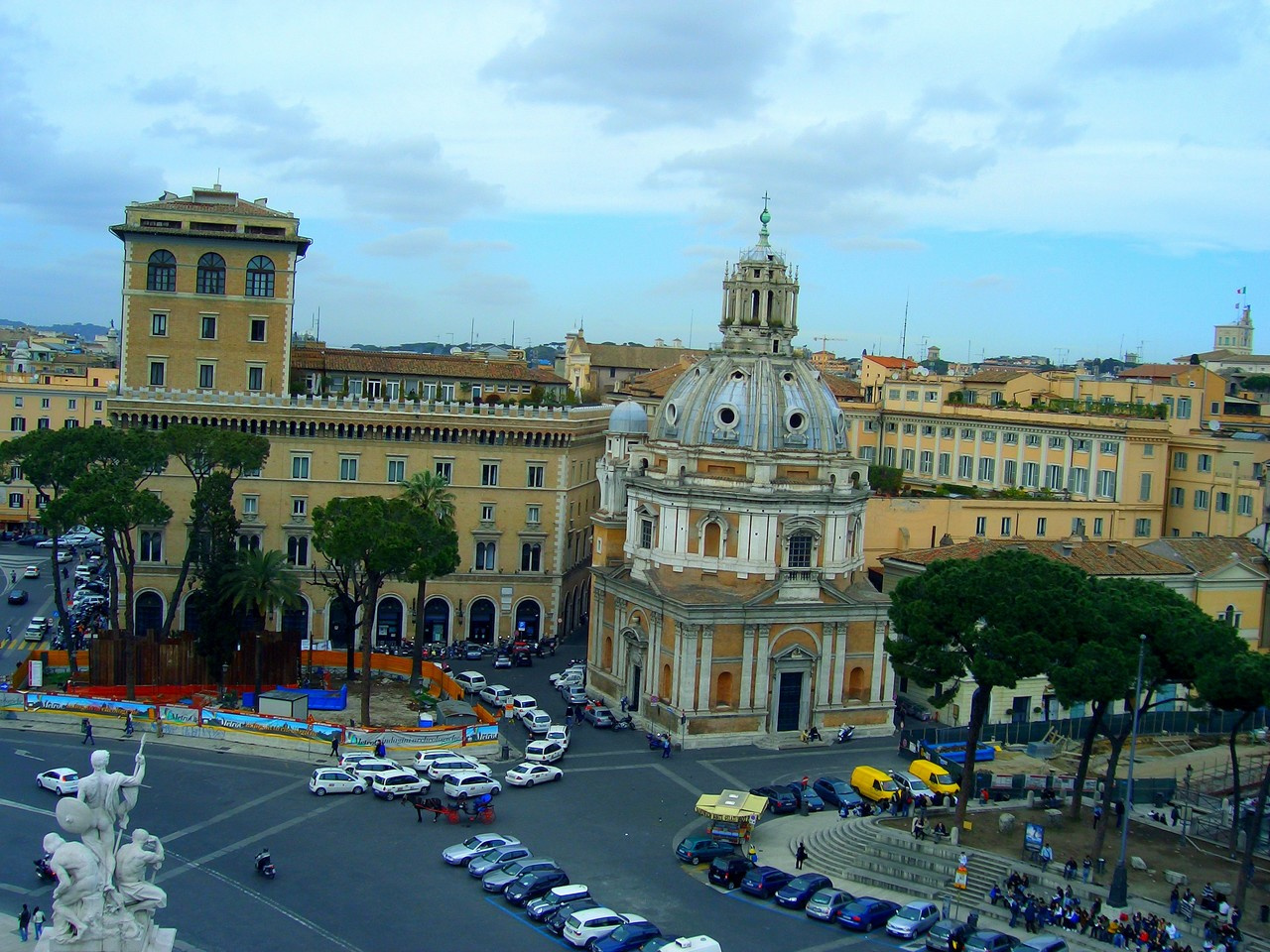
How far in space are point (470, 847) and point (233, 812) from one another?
1002cm

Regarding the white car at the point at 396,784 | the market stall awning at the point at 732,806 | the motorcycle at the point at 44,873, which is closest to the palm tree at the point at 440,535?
the white car at the point at 396,784

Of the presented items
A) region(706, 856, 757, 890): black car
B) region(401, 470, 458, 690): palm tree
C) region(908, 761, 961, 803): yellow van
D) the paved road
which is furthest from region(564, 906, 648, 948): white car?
region(401, 470, 458, 690): palm tree

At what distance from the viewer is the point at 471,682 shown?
222ft

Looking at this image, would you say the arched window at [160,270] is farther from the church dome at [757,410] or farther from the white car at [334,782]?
the white car at [334,782]

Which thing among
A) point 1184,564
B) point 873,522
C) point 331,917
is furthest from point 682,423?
point 331,917

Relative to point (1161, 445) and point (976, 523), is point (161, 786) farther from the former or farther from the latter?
point (1161, 445)

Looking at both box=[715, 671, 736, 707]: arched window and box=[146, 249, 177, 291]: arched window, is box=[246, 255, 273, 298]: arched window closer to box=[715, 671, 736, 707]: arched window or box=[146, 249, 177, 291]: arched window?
box=[146, 249, 177, 291]: arched window

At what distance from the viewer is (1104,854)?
4569cm

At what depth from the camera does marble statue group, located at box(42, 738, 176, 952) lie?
24.9 metres

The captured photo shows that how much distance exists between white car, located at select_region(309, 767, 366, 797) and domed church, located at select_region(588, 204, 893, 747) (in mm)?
16264

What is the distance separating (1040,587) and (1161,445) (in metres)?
44.5

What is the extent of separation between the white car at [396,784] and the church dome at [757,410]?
2299 cm

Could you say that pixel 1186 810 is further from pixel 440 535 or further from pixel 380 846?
pixel 440 535

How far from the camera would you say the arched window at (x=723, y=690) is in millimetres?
63000
